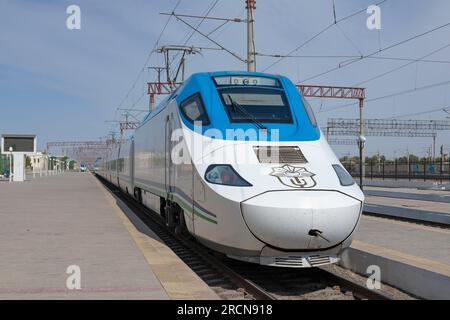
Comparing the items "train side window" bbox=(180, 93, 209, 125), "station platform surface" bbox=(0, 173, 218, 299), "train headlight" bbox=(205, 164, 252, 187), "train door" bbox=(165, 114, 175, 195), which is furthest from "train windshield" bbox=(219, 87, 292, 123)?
"station platform surface" bbox=(0, 173, 218, 299)

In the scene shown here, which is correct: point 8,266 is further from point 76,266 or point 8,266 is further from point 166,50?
point 166,50

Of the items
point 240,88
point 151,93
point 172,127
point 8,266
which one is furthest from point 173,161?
point 151,93

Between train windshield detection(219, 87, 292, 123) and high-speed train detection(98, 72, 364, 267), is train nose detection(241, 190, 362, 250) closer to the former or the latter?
high-speed train detection(98, 72, 364, 267)

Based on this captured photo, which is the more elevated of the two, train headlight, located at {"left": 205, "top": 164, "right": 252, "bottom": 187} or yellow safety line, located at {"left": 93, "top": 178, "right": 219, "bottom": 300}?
train headlight, located at {"left": 205, "top": 164, "right": 252, "bottom": 187}

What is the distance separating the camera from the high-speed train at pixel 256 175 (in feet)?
21.1

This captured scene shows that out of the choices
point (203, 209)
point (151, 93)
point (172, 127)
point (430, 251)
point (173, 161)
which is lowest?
point (430, 251)

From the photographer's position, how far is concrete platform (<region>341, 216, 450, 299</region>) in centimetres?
656

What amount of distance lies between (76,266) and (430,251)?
5.99 m

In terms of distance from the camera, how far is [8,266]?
7.59 meters

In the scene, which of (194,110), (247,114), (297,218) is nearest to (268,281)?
(297,218)

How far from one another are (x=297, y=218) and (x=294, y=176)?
729mm

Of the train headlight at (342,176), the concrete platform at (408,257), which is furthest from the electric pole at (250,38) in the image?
the train headlight at (342,176)

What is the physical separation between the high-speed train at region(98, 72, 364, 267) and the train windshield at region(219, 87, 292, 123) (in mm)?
16

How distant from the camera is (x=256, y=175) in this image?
6844 mm
